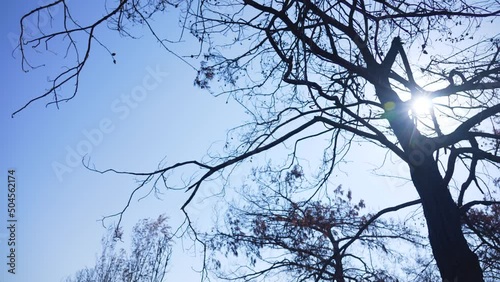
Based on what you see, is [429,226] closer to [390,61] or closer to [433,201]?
[433,201]

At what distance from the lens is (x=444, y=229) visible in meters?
2.42

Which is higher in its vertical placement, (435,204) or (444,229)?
(435,204)

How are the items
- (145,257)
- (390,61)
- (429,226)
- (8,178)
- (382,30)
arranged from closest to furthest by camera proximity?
(429,226)
(390,61)
(382,30)
(8,178)
(145,257)

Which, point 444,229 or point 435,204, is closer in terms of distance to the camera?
point 444,229

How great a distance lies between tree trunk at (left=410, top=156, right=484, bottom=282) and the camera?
7.45 feet

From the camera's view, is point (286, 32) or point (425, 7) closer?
point (425, 7)

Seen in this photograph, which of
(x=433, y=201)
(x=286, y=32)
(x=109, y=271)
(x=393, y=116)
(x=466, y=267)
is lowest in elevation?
(x=466, y=267)

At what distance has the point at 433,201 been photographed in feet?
8.48

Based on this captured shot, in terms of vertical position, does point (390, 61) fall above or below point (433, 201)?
above

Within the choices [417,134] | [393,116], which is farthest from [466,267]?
[393,116]

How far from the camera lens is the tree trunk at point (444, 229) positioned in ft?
7.45

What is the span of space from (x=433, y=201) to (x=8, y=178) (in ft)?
23.6

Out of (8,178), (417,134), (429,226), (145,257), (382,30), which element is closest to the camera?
(429,226)

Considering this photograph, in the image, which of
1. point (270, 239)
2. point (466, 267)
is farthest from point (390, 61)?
point (270, 239)
